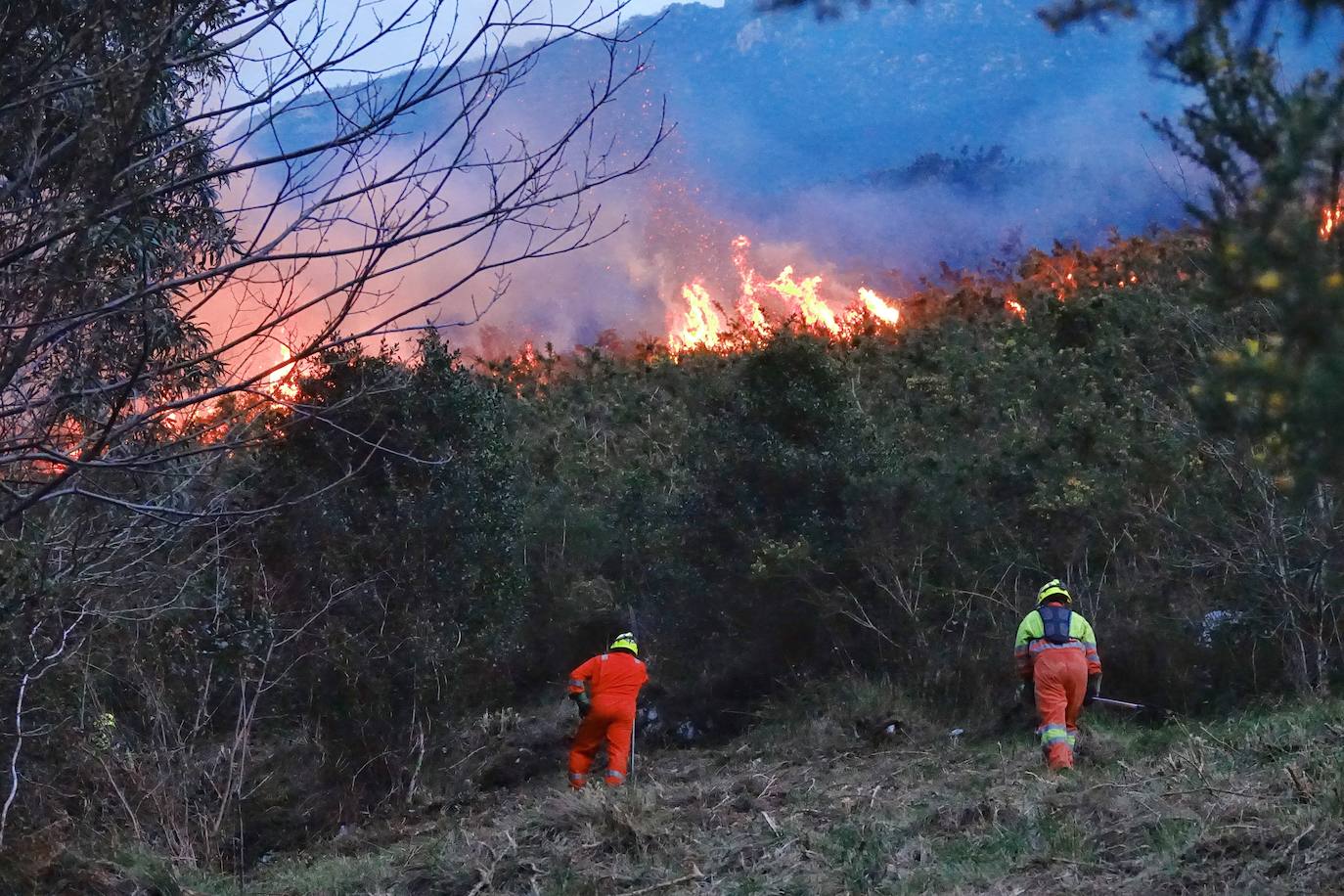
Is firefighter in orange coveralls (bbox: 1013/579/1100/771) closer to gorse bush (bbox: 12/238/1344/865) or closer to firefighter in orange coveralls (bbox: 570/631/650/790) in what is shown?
gorse bush (bbox: 12/238/1344/865)

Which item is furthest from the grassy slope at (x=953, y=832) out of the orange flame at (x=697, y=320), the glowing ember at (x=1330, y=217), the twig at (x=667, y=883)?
the orange flame at (x=697, y=320)

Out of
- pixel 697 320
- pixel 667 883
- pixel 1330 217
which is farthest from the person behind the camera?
pixel 697 320

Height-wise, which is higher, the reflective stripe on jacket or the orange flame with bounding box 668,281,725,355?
the orange flame with bounding box 668,281,725,355

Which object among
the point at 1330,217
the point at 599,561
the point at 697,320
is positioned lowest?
the point at 599,561

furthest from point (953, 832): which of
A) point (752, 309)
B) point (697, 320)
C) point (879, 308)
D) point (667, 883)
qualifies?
point (697, 320)

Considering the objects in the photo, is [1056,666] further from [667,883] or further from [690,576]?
[690,576]

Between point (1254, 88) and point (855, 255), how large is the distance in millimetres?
43947

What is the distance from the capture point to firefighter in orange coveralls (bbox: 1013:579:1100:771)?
403 inches

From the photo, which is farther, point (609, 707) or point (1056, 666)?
point (609, 707)

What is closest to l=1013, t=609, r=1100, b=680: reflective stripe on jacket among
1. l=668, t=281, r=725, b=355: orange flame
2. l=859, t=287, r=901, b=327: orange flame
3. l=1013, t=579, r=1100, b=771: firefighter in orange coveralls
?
l=1013, t=579, r=1100, b=771: firefighter in orange coveralls

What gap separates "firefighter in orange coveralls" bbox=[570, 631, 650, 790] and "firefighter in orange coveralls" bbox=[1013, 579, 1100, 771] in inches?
133

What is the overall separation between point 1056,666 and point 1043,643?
0.81 feet

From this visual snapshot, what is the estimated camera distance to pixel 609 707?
11.7 meters

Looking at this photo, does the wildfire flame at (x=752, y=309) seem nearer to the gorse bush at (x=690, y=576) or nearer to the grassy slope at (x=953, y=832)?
the gorse bush at (x=690, y=576)
